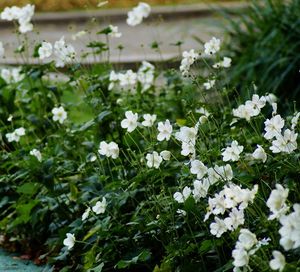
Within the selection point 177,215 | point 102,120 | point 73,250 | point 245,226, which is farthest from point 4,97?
point 245,226

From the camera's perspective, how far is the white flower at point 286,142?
2.87 metres

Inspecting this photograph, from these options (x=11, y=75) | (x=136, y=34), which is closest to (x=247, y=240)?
(x=11, y=75)

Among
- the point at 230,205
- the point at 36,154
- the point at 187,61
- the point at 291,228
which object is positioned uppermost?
the point at 291,228

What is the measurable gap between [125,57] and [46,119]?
2857 millimetres

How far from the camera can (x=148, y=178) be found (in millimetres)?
3285

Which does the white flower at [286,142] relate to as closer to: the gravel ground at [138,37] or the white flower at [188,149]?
the white flower at [188,149]

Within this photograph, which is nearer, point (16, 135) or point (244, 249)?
point (244, 249)

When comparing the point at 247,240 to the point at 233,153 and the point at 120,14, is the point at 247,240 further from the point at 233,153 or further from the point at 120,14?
the point at 120,14

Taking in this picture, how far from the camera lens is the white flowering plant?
9.37ft

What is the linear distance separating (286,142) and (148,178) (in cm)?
60

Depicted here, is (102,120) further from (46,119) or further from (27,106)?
(27,106)

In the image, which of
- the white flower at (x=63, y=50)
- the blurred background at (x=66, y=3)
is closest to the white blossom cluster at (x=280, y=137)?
the white flower at (x=63, y=50)

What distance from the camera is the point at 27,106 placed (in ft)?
15.1

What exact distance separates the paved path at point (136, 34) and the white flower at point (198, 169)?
3.78 m
